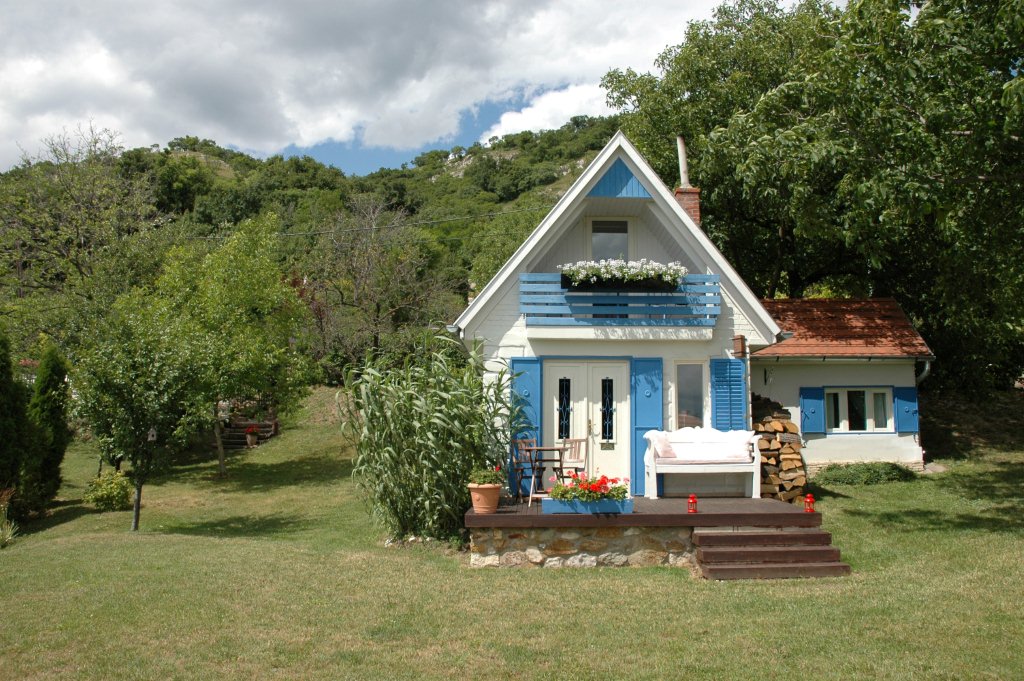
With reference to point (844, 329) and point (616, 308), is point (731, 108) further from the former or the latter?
point (616, 308)

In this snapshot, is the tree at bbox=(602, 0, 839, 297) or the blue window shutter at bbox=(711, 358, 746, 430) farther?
the tree at bbox=(602, 0, 839, 297)

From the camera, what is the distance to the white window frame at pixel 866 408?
18.9 meters

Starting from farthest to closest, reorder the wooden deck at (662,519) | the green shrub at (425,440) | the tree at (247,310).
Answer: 1. the tree at (247,310)
2. the green shrub at (425,440)
3. the wooden deck at (662,519)

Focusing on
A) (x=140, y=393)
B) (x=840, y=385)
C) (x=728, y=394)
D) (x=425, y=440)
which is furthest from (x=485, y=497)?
(x=840, y=385)

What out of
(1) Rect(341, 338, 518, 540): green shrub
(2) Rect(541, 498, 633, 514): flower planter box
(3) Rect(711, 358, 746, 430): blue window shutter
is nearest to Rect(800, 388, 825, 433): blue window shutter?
(3) Rect(711, 358, 746, 430): blue window shutter

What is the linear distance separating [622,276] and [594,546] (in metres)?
4.62

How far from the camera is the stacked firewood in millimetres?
12820

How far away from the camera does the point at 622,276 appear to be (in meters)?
12.8

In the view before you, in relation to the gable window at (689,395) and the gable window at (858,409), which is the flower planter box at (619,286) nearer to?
the gable window at (689,395)

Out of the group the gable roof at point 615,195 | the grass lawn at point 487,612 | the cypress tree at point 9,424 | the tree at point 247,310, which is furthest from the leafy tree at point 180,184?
the gable roof at point 615,195

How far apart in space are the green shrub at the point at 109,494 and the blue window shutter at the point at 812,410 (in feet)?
54.0

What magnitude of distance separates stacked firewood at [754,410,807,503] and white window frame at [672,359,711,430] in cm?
104

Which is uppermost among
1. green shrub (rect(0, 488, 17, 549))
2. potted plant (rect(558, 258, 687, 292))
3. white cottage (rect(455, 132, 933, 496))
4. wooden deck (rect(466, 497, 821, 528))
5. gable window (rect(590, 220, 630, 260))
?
gable window (rect(590, 220, 630, 260))

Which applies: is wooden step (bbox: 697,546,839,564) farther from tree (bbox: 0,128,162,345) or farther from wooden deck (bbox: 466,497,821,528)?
tree (bbox: 0,128,162,345)
